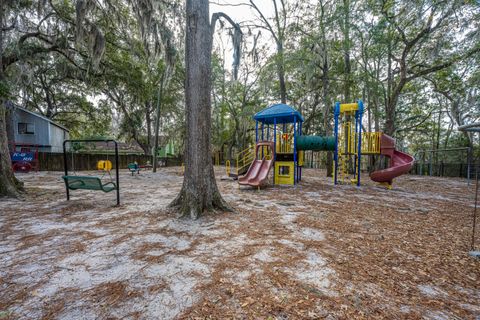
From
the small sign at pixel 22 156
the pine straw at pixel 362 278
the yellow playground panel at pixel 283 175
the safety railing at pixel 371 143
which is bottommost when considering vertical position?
the pine straw at pixel 362 278

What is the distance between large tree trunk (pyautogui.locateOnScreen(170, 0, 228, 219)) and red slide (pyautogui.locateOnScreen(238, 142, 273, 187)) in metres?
3.41

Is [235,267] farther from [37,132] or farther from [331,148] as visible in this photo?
[37,132]

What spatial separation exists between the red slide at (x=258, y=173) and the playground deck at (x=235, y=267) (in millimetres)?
3221

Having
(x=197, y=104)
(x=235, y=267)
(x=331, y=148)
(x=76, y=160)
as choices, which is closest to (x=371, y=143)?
(x=331, y=148)

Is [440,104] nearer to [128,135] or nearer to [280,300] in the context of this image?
[280,300]

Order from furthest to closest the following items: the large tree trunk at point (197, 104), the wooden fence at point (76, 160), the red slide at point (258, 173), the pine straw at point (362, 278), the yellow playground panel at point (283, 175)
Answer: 1. the wooden fence at point (76, 160)
2. the yellow playground panel at point (283, 175)
3. the red slide at point (258, 173)
4. the large tree trunk at point (197, 104)
5. the pine straw at point (362, 278)

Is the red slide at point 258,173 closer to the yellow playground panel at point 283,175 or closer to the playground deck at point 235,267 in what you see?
the yellow playground panel at point 283,175

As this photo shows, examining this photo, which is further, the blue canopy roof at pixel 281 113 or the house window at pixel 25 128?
the house window at pixel 25 128

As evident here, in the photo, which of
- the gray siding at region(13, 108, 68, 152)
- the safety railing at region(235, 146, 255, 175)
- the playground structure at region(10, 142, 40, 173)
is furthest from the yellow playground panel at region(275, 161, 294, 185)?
the gray siding at region(13, 108, 68, 152)

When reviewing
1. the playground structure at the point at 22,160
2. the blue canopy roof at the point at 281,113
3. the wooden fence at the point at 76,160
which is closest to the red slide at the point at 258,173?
the blue canopy roof at the point at 281,113

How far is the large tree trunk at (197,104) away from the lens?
3.74 m

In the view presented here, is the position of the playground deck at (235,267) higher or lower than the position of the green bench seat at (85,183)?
lower

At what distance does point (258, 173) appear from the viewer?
7703mm

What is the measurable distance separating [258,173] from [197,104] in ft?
14.6
